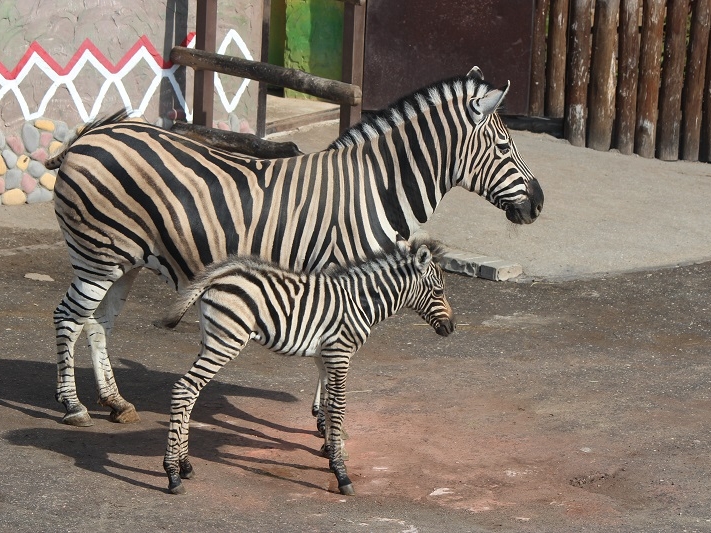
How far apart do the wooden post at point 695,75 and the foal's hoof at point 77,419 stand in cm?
831

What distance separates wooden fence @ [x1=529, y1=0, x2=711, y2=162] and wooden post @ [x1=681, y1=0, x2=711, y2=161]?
0.01 metres

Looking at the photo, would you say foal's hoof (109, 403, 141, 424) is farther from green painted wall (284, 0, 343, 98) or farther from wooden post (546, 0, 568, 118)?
green painted wall (284, 0, 343, 98)

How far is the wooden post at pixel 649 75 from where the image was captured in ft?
41.9

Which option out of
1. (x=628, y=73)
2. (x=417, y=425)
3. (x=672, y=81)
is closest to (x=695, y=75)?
(x=672, y=81)

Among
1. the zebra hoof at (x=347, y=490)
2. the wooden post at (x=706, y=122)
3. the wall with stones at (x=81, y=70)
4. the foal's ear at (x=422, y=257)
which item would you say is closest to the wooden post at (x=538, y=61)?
the wooden post at (x=706, y=122)

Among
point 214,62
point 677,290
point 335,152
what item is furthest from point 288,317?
point 214,62

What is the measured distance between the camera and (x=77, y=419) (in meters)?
6.98

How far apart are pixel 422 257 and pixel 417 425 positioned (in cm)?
128

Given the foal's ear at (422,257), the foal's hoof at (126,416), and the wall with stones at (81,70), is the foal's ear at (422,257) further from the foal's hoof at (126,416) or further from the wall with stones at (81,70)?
the wall with stones at (81,70)

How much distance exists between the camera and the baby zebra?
5965 mm

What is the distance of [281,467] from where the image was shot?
6.54 metres

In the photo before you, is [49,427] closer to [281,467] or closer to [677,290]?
[281,467]

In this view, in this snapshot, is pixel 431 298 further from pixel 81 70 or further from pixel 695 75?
pixel 695 75

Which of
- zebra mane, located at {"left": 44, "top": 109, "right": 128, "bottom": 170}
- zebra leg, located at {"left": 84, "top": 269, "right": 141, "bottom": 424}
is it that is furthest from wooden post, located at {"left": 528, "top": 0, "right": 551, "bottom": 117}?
zebra leg, located at {"left": 84, "top": 269, "right": 141, "bottom": 424}
